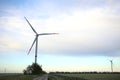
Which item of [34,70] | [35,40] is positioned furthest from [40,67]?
[35,40]

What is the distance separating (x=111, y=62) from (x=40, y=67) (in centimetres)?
5263

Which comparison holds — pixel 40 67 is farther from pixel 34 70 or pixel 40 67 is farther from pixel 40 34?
pixel 40 34

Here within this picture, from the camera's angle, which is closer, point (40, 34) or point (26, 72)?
point (40, 34)

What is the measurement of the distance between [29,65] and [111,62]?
60777 mm

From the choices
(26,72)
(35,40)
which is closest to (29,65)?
(26,72)

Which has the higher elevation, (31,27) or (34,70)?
(31,27)

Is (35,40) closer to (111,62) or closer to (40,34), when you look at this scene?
(40,34)

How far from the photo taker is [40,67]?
145000 mm

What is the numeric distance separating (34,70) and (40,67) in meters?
5.75

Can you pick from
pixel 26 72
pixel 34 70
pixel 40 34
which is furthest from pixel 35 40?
pixel 26 72

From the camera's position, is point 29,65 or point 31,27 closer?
point 31,27

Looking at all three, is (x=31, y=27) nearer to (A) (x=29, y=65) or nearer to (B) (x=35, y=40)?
(B) (x=35, y=40)

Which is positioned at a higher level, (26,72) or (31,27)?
(31,27)

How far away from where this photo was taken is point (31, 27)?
9681 centimetres
